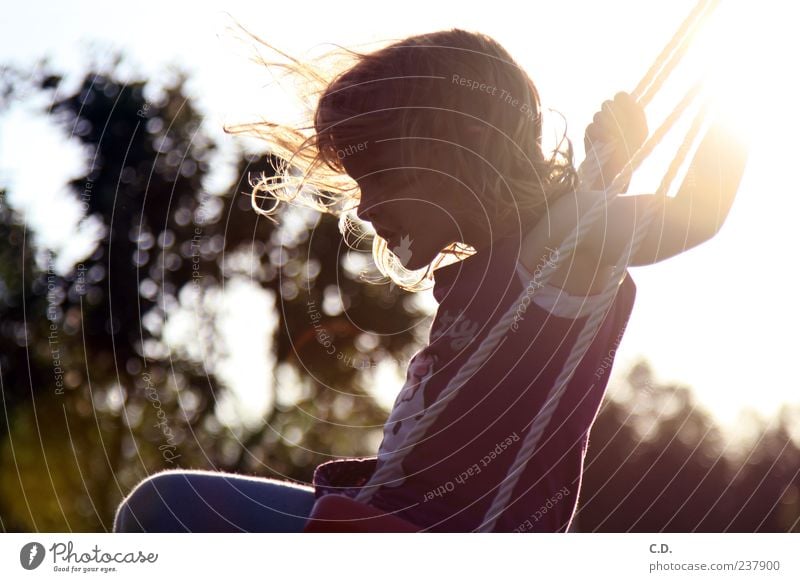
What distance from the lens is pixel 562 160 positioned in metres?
1.07

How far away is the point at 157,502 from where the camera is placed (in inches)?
38.5

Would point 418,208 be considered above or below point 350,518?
above

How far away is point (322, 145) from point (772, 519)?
7092mm

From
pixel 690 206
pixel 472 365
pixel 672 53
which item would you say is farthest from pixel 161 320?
pixel 690 206

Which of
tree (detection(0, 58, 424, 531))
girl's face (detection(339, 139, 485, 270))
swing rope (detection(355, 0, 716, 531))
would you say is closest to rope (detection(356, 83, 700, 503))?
swing rope (detection(355, 0, 716, 531))

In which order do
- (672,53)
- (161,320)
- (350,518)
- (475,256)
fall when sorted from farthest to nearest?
(161,320)
(672,53)
(475,256)
(350,518)

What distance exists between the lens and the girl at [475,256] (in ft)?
3.03

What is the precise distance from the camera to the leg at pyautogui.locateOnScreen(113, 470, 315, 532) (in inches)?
38.6

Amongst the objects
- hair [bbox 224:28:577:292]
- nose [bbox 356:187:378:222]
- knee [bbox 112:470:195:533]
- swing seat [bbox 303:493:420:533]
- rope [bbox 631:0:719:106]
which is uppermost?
rope [bbox 631:0:719:106]

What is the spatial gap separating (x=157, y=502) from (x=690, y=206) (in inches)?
21.8

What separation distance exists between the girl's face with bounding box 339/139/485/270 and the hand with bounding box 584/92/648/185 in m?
0.15

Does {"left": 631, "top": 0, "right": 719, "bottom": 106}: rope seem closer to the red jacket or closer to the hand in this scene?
the hand

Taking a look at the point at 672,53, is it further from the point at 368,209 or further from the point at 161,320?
the point at 161,320
